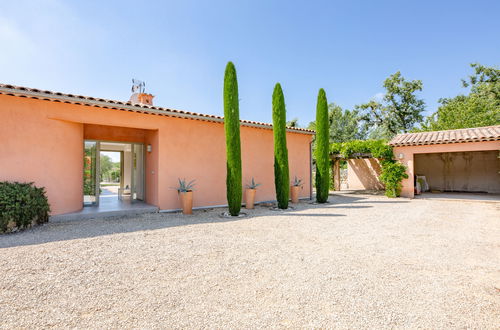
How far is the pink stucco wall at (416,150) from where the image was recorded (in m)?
10.7

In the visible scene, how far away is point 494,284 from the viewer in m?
3.04

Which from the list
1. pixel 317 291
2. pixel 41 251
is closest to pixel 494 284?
pixel 317 291

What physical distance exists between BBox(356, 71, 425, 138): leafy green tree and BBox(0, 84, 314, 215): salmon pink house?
21235 mm

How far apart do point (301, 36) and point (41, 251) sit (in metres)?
13.4

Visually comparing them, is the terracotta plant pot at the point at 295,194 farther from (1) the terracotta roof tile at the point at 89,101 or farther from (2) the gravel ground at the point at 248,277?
(2) the gravel ground at the point at 248,277

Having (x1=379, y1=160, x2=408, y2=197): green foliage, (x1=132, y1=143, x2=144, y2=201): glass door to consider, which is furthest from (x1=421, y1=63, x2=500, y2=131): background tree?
(x1=132, y1=143, x2=144, y2=201): glass door

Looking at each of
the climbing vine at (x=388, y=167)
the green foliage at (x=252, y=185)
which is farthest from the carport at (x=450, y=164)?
the green foliage at (x=252, y=185)

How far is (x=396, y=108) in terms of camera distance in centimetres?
2727

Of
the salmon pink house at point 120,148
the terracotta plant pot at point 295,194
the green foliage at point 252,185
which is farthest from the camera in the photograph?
the terracotta plant pot at point 295,194

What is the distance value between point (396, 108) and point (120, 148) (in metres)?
29.0

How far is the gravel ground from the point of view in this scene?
229cm

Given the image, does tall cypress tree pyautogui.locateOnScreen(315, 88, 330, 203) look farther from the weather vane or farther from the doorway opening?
the weather vane

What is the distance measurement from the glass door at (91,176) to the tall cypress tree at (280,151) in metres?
6.74

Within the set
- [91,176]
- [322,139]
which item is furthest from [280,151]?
[91,176]
